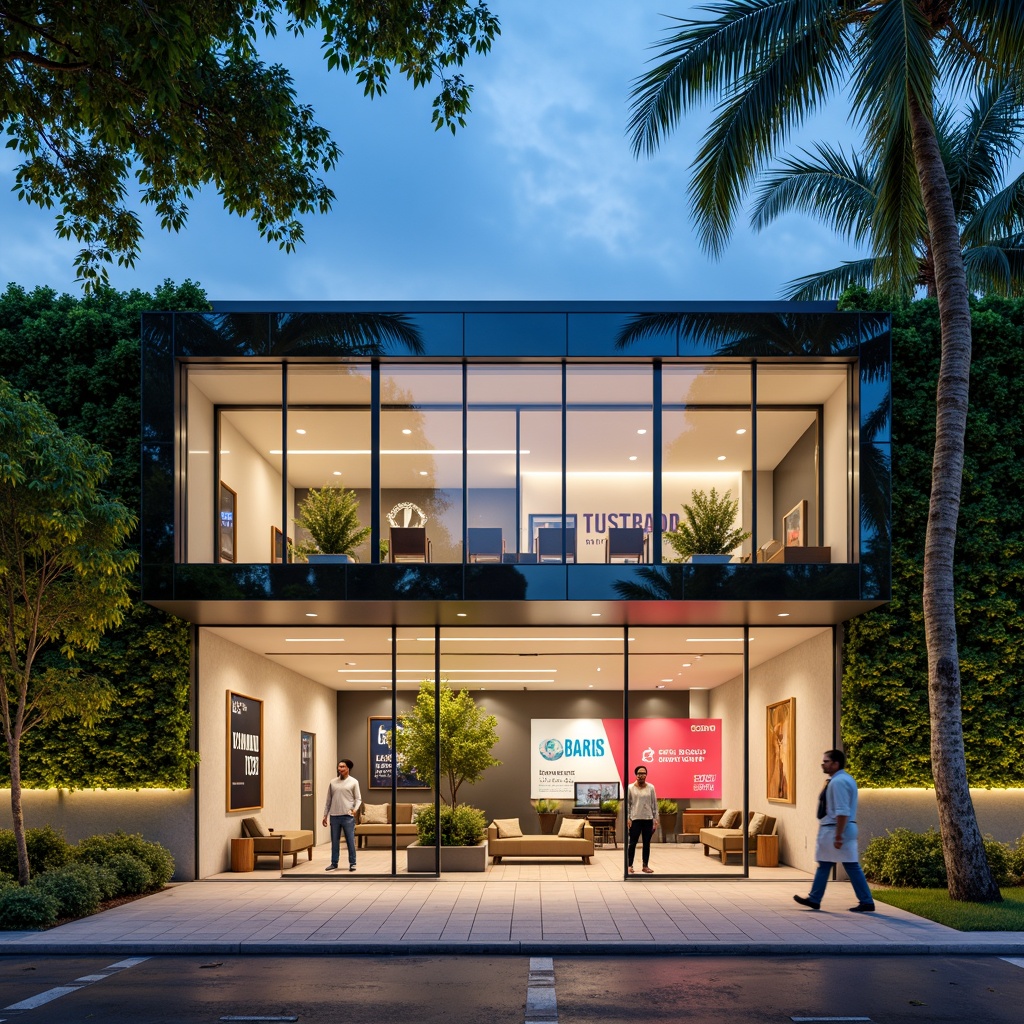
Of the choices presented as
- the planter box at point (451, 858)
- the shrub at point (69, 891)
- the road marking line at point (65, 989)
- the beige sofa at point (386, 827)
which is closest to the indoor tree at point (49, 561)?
the shrub at point (69, 891)

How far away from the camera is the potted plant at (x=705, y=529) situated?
15.2 metres

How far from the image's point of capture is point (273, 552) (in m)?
15.4

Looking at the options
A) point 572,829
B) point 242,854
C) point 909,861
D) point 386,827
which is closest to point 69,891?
point 242,854

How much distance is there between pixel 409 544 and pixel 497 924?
17.4 ft

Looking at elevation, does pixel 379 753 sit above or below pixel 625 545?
below

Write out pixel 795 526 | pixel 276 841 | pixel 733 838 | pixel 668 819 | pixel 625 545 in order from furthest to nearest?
1. pixel 668 819
2. pixel 733 838
3. pixel 276 841
4. pixel 795 526
5. pixel 625 545

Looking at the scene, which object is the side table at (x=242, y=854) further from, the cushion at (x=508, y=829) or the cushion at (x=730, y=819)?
the cushion at (x=730, y=819)

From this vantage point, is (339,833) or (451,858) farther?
(339,833)

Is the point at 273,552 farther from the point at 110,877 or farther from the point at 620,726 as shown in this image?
the point at 620,726

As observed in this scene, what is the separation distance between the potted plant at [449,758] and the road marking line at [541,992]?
21.3 ft

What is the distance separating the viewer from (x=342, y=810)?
16.7 metres

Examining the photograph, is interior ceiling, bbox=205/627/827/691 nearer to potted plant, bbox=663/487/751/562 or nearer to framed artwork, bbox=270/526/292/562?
framed artwork, bbox=270/526/292/562

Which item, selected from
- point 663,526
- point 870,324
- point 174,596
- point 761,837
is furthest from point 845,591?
point 174,596

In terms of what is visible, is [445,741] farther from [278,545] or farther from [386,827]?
[278,545]
